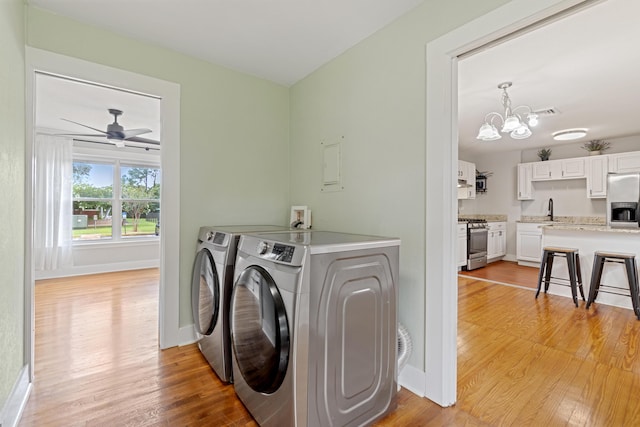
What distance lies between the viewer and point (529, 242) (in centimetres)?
570

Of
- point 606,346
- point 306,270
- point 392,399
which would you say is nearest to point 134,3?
point 306,270

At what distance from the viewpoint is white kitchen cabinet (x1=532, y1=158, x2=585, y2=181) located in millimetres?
5363

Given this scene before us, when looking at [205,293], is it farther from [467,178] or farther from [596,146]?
[596,146]

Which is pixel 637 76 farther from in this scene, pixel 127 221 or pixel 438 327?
pixel 127 221

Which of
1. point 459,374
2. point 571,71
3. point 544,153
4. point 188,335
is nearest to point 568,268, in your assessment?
point 571,71

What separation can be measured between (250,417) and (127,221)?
5.29 m

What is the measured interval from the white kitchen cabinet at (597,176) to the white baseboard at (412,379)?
5.68 metres

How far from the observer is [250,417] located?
1532 mm

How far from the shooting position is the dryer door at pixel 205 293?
1.90m

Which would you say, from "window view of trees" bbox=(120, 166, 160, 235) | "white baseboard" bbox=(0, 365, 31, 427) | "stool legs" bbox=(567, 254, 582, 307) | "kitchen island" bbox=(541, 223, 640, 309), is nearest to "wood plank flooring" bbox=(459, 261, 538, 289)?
"kitchen island" bbox=(541, 223, 640, 309)

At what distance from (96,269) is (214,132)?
13.8 ft

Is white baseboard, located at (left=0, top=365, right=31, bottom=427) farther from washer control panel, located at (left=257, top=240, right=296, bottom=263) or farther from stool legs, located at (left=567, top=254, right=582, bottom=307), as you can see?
stool legs, located at (left=567, top=254, right=582, bottom=307)

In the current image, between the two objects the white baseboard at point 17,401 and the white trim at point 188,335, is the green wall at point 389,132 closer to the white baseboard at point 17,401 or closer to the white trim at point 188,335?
the white trim at point 188,335

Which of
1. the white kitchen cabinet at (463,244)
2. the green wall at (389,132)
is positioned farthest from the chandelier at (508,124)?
the white kitchen cabinet at (463,244)
